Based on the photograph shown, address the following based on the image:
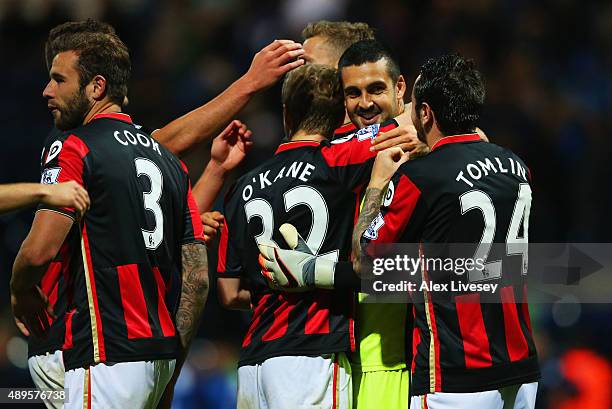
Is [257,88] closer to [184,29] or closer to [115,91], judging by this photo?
[115,91]

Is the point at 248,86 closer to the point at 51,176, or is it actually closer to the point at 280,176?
the point at 280,176

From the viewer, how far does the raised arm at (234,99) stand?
5648 mm

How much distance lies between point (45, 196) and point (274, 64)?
185 centimetres

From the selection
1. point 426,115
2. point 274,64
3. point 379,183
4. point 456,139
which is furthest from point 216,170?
point 456,139

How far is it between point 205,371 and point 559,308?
3.06m

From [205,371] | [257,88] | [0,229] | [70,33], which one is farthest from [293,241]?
[0,229]

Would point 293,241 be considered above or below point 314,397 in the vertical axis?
above

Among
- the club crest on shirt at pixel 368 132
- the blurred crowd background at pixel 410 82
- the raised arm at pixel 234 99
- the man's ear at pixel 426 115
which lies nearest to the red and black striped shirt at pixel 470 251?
the man's ear at pixel 426 115

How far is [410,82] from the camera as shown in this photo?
11.0 metres

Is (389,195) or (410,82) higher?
(389,195)

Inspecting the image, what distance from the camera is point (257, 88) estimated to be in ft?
18.7

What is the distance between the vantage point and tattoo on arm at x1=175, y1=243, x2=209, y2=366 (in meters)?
5.09

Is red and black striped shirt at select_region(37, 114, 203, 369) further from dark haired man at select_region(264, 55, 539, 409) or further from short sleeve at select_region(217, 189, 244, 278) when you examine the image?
dark haired man at select_region(264, 55, 539, 409)

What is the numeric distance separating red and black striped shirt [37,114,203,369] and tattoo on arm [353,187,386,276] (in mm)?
921
